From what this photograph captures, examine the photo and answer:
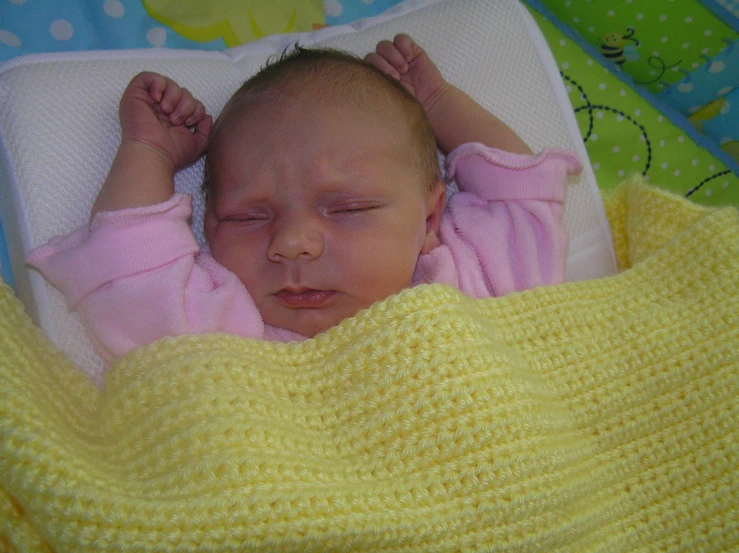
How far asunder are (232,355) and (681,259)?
767 mm

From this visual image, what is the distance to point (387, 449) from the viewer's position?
2.75ft

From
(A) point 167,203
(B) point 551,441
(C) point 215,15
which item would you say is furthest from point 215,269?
(C) point 215,15

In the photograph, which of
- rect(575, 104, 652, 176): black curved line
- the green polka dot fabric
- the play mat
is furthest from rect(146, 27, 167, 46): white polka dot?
rect(575, 104, 652, 176): black curved line

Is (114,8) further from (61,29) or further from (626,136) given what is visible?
(626,136)

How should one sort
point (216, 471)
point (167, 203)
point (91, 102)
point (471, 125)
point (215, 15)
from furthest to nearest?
point (215, 15), point (471, 125), point (91, 102), point (167, 203), point (216, 471)

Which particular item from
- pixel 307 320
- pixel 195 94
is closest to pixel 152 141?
pixel 195 94

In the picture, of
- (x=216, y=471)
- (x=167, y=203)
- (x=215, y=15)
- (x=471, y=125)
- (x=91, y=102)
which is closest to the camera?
(x=216, y=471)

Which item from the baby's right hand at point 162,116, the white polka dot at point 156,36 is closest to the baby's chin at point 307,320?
the baby's right hand at point 162,116

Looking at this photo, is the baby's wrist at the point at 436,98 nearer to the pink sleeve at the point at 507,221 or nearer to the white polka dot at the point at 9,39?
the pink sleeve at the point at 507,221

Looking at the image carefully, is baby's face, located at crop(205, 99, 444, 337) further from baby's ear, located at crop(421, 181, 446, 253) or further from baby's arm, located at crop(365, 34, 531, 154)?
baby's arm, located at crop(365, 34, 531, 154)

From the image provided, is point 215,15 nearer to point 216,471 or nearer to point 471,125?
point 471,125

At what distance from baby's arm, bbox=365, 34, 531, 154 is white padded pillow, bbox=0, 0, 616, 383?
0.09 m

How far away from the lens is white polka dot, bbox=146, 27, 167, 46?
142cm

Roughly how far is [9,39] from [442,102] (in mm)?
878
